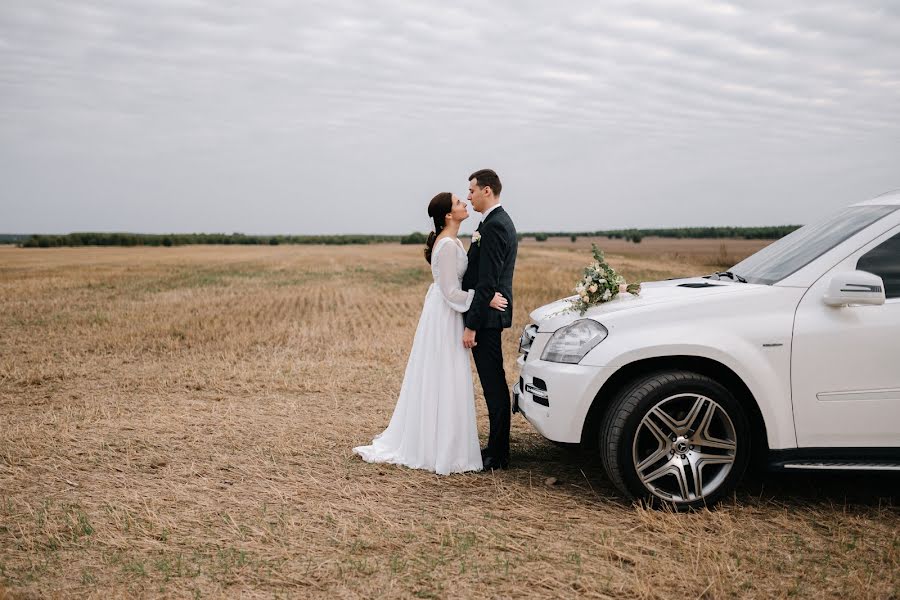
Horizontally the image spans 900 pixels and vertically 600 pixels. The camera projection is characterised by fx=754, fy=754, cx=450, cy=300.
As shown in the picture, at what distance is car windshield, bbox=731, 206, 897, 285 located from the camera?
4.61 metres

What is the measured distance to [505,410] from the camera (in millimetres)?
5680

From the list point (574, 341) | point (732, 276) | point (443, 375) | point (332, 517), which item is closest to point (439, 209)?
point (443, 375)

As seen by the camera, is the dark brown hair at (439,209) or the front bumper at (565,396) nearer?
the front bumper at (565,396)

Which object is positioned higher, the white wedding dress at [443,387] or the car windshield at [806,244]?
the car windshield at [806,244]

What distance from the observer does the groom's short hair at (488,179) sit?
219 inches

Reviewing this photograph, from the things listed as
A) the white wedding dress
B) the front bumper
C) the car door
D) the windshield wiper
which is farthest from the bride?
the car door

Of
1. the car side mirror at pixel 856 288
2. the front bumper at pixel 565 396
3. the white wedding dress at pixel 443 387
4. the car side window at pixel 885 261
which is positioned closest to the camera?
the car side mirror at pixel 856 288

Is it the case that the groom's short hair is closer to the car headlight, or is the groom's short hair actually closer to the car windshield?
the car headlight

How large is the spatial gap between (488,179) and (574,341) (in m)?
1.50

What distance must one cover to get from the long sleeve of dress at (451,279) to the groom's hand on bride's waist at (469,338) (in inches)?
7.9

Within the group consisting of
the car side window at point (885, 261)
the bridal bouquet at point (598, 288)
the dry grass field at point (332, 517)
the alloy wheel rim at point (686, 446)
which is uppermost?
the car side window at point (885, 261)

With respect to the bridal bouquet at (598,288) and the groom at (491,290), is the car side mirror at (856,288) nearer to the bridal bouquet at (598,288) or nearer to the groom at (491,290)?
the bridal bouquet at (598,288)

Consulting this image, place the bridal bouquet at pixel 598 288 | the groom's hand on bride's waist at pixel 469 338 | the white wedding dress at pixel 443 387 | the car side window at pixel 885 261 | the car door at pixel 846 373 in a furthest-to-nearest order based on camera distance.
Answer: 1. the white wedding dress at pixel 443 387
2. the groom's hand on bride's waist at pixel 469 338
3. the bridal bouquet at pixel 598 288
4. the car side window at pixel 885 261
5. the car door at pixel 846 373

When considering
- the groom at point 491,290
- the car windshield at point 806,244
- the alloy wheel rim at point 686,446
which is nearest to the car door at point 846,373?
the car windshield at point 806,244
